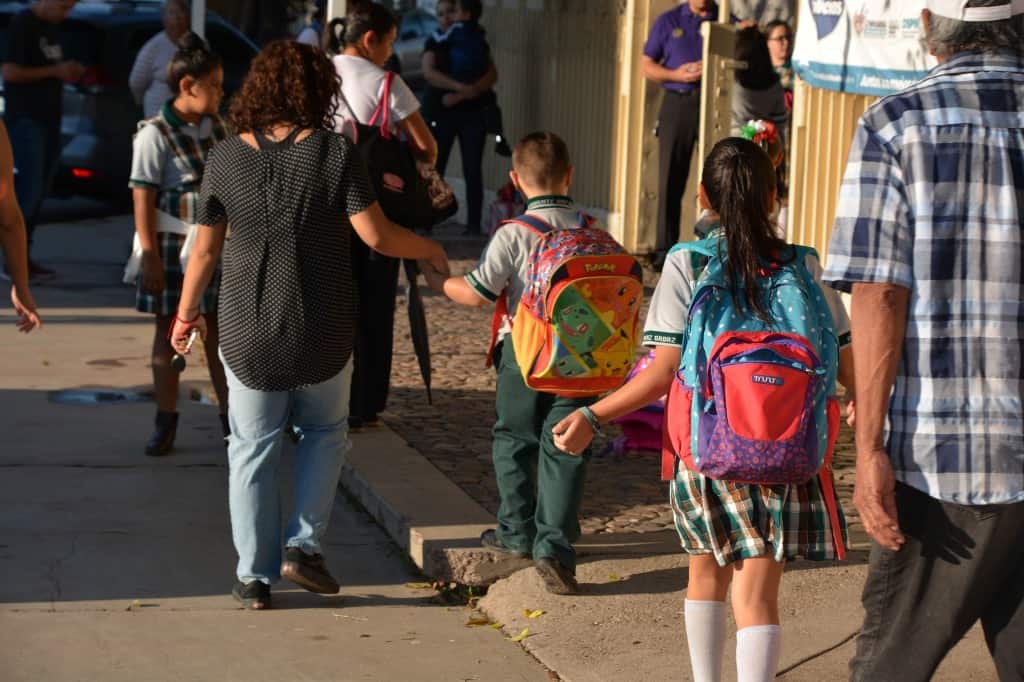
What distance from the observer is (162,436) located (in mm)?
7809

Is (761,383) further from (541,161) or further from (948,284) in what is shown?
(541,161)

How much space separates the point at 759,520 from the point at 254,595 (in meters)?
2.10

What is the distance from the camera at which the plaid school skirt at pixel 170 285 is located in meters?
7.46

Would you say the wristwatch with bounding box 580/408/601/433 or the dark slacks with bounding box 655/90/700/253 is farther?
the dark slacks with bounding box 655/90/700/253

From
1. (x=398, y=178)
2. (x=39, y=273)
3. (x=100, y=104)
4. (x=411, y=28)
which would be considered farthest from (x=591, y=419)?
(x=411, y=28)

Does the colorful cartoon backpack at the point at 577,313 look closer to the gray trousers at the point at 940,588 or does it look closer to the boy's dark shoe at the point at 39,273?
the gray trousers at the point at 940,588

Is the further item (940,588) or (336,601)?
(336,601)

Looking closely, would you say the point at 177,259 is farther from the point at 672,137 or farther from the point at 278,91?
the point at 672,137

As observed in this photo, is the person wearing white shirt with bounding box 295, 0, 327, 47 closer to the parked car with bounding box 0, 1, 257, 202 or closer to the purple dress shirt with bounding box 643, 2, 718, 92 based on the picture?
the parked car with bounding box 0, 1, 257, 202

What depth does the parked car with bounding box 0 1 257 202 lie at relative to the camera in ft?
52.2

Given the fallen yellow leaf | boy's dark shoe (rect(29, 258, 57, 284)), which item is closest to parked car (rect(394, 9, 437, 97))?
boy's dark shoe (rect(29, 258, 57, 284))

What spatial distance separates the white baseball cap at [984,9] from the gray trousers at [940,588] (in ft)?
2.96

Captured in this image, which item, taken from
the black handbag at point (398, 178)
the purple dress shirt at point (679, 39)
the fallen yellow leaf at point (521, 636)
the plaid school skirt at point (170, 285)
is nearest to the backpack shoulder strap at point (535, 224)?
the fallen yellow leaf at point (521, 636)

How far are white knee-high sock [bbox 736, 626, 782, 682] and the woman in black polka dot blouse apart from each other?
6.09 ft
